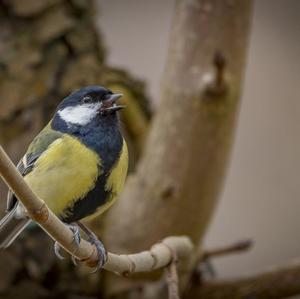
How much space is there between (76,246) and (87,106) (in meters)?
0.35

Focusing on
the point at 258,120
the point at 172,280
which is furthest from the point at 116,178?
the point at 258,120

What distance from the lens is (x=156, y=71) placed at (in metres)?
2.72

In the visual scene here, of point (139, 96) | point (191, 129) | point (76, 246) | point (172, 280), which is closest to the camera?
point (76, 246)

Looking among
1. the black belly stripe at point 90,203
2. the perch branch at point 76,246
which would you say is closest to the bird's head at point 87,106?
the black belly stripe at point 90,203

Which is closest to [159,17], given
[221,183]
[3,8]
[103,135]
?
[3,8]

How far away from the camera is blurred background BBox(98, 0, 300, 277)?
8.35ft

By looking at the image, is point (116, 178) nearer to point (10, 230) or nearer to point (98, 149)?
point (98, 149)

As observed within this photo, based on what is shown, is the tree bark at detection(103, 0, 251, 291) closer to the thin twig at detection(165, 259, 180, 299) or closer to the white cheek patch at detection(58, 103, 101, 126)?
the white cheek patch at detection(58, 103, 101, 126)

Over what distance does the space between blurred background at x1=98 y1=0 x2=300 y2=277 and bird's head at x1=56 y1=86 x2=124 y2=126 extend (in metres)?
1.06

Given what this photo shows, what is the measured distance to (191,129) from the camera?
79.7 inches

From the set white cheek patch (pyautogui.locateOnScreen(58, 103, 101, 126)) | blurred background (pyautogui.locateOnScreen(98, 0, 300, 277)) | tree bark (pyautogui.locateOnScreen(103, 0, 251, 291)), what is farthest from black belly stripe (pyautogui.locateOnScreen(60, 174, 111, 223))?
blurred background (pyautogui.locateOnScreen(98, 0, 300, 277))

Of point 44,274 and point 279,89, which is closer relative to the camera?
point 44,274

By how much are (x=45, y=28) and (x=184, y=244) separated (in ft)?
3.21

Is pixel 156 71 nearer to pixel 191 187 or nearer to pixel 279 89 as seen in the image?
pixel 279 89
